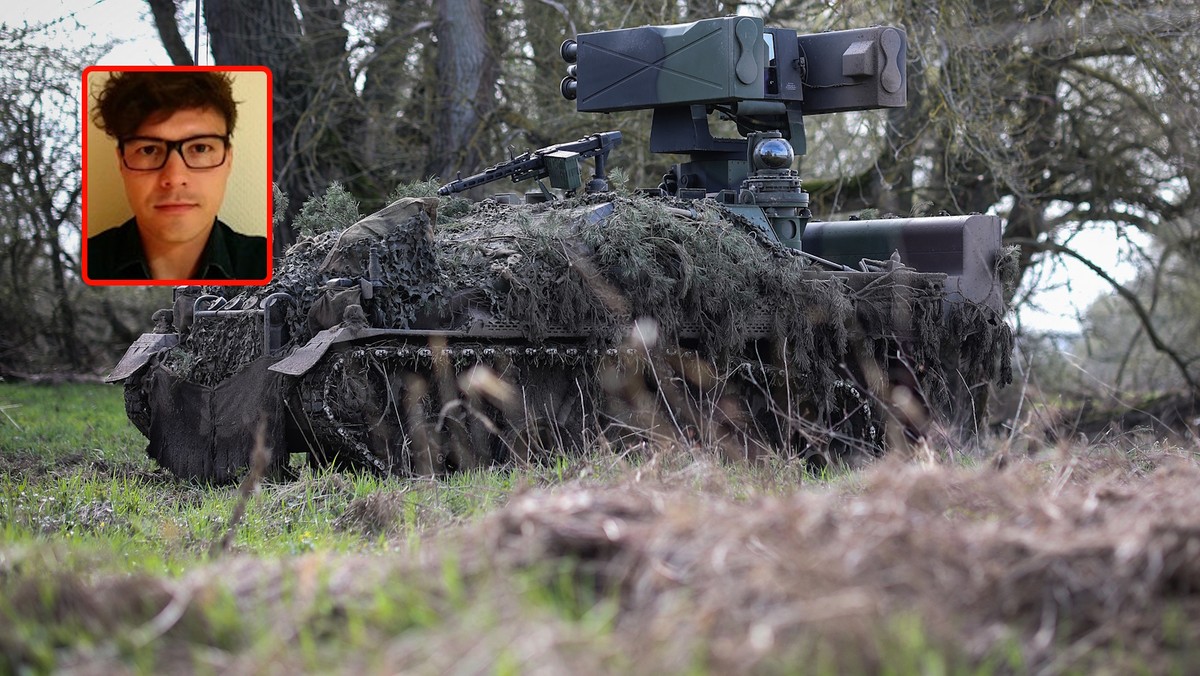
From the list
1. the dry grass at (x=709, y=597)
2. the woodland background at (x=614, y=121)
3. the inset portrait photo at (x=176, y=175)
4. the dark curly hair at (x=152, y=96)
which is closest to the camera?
the dry grass at (x=709, y=597)

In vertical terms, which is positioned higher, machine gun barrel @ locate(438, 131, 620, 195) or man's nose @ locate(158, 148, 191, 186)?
man's nose @ locate(158, 148, 191, 186)

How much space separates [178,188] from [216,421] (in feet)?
8.63

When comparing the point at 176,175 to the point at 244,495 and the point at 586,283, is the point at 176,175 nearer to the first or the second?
the point at 244,495

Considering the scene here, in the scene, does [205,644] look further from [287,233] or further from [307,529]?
[287,233]

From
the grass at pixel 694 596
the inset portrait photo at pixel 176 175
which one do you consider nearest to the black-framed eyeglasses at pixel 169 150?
the inset portrait photo at pixel 176 175

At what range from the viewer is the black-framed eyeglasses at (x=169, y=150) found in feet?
17.7

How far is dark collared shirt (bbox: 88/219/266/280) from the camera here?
→ 5352mm

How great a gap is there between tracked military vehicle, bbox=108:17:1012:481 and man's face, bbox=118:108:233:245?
1640 mm

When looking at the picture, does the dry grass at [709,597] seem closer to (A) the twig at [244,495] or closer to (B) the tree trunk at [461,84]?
(A) the twig at [244,495]

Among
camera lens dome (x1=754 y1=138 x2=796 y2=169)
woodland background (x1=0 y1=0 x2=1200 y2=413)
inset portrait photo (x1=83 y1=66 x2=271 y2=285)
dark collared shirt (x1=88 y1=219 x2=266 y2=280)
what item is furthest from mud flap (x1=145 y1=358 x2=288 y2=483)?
woodland background (x1=0 y1=0 x2=1200 y2=413)

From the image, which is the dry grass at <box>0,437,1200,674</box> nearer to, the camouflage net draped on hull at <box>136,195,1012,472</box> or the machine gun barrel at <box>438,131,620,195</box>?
the camouflage net draped on hull at <box>136,195,1012,472</box>

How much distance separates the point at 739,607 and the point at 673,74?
6.97 meters

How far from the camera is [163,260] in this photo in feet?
18.4

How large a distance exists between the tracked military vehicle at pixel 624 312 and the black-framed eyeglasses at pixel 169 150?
1661 mm
